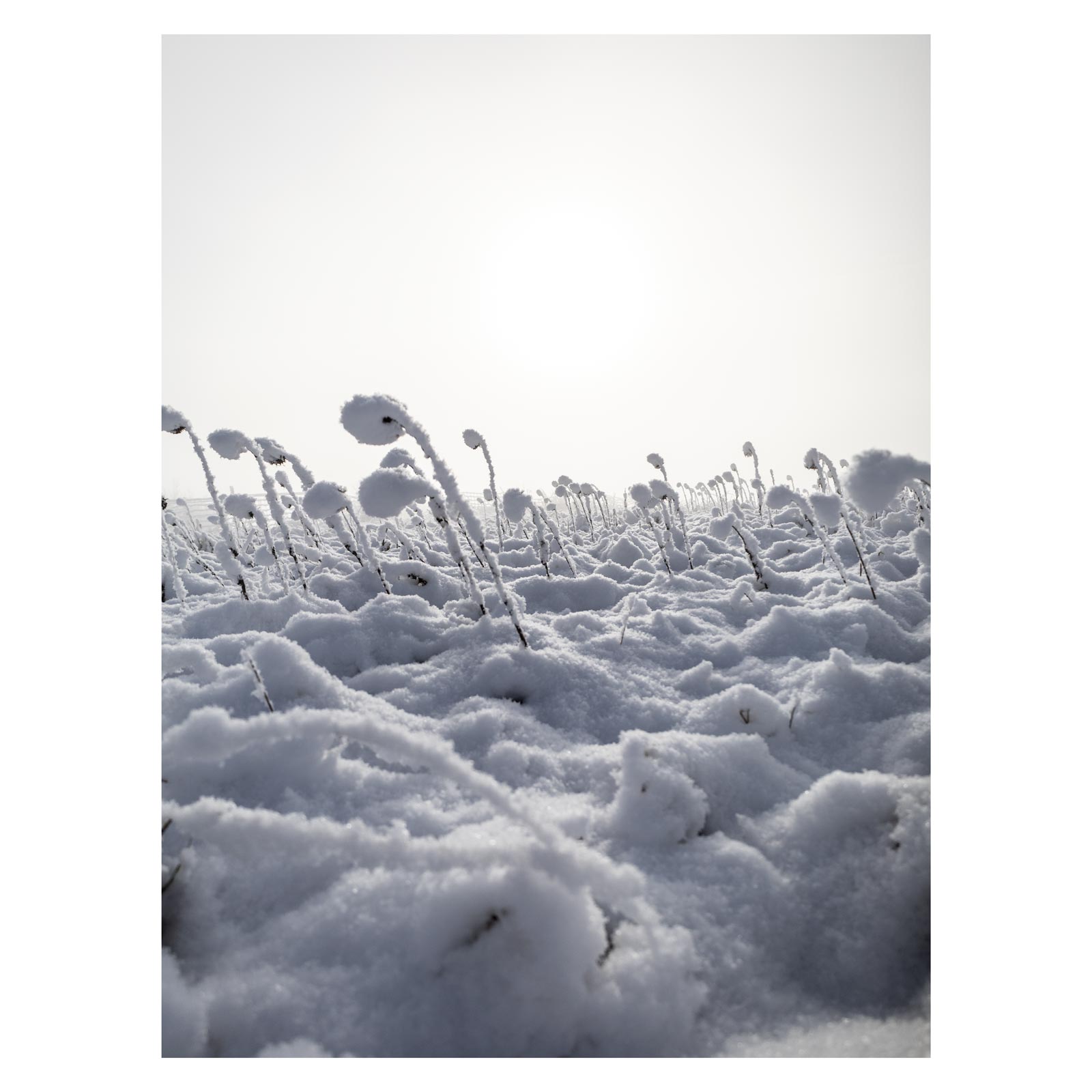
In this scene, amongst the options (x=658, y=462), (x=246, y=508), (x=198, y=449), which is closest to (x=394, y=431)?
(x=198, y=449)

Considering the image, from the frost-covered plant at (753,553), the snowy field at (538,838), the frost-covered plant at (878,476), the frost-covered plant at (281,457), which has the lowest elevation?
the snowy field at (538,838)

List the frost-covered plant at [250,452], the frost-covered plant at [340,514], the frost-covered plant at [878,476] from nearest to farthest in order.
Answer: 1. the frost-covered plant at [878,476]
2. the frost-covered plant at [340,514]
3. the frost-covered plant at [250,452]

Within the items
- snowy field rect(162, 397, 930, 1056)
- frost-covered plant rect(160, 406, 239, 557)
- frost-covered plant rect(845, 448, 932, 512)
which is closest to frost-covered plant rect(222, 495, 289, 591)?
frost-covered plant rect(160, 406, 239, 557)

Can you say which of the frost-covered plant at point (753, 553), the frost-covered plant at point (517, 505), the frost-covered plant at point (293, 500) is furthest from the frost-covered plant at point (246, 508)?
the frost-covered plant at point (753, 553)

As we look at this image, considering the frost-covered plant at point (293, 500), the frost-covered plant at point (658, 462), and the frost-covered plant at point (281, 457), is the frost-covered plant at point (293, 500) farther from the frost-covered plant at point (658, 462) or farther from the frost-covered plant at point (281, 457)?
the frost-covered plant at point (658, 462)

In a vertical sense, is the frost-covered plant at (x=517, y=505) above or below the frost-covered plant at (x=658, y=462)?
below
